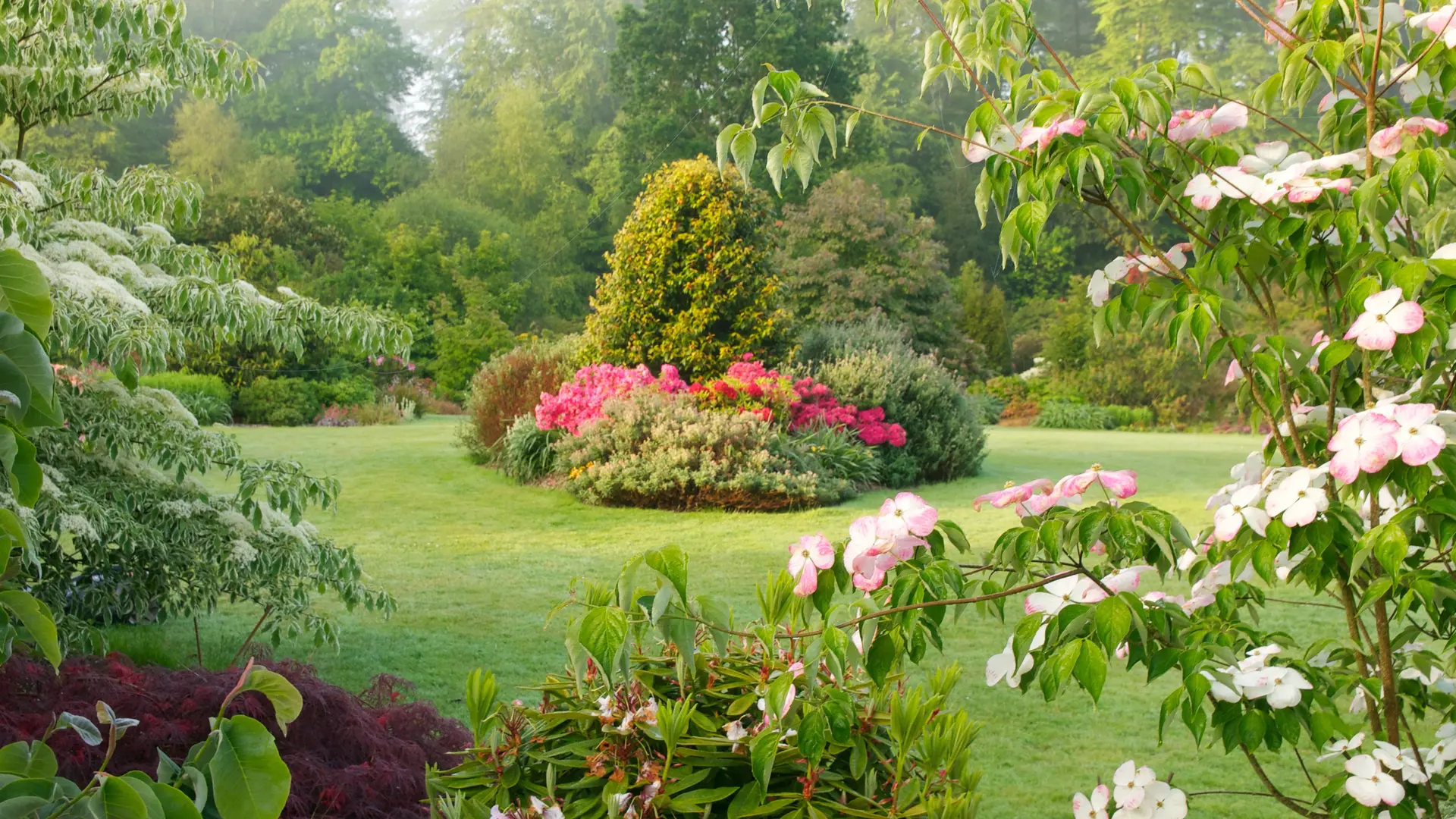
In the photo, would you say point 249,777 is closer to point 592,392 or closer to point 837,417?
point 592,392

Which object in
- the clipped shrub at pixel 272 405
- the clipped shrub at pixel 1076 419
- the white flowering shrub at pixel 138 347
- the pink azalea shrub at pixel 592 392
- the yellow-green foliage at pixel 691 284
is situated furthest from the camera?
the clipped shrub at pixel 1076 419

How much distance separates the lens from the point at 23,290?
0.74 metres

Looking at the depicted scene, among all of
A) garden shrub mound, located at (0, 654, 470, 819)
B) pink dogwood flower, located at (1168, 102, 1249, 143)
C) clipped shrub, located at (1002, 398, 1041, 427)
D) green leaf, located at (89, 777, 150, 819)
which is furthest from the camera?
clipped shrub, located at (1002, 398, 1041, 427)

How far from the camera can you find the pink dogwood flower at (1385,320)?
4.10ft

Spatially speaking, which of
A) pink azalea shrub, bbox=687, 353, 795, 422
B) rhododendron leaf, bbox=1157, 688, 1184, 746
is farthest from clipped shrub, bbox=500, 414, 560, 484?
rhododendron leaf, bbox=1157, 688, 1184, 746

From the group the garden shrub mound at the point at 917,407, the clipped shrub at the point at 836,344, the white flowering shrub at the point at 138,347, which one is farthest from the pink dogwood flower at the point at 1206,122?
the clipped shrub at the point at 836,344

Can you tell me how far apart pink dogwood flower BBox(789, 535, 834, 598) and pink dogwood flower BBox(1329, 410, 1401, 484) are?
0.63 meters

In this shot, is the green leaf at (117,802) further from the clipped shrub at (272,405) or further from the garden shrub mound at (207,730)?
the clipped shrub at (272,405)

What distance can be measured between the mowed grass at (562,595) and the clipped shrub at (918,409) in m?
0.29

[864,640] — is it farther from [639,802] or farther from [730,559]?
[730,559]

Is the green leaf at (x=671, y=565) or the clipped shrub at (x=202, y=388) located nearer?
the green leaf at (x=671, y=565)

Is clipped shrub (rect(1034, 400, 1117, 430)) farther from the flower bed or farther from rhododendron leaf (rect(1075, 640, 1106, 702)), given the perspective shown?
rhododendron leaf (rect(1075, 640, 1106, 702))

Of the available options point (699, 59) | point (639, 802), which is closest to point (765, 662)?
point (639, 802)

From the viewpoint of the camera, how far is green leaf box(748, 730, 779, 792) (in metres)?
1.16
